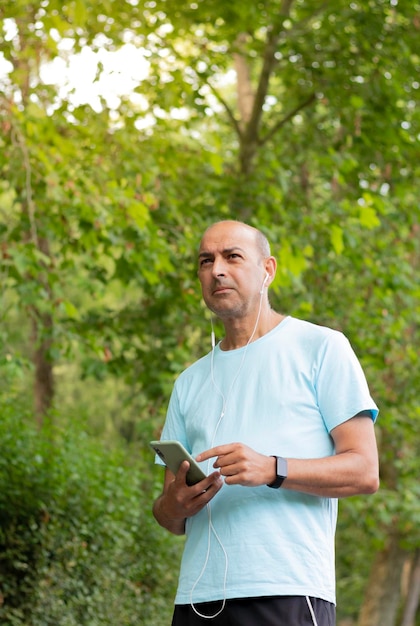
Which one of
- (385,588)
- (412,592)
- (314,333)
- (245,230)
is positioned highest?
(245,230)

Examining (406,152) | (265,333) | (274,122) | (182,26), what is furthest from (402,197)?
(265,333)

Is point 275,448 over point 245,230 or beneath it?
beneath

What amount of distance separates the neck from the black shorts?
2.46ft

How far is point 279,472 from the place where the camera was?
7.97ft

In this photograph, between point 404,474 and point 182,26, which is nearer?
point 182,26

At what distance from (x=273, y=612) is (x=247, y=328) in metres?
0.82

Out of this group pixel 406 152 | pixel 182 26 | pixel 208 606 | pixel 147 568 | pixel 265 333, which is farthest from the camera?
pixel 406 152

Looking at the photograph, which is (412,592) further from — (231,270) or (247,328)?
(231,270)

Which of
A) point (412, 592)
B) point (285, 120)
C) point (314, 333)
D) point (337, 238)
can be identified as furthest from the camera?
point (412, 592)

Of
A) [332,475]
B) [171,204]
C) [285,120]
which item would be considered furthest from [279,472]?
[285,120]

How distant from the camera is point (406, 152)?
395 inches

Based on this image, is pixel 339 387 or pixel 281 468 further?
pixel 339 387

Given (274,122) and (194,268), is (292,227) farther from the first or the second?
(274,122)

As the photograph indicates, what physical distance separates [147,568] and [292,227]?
11.3ft
